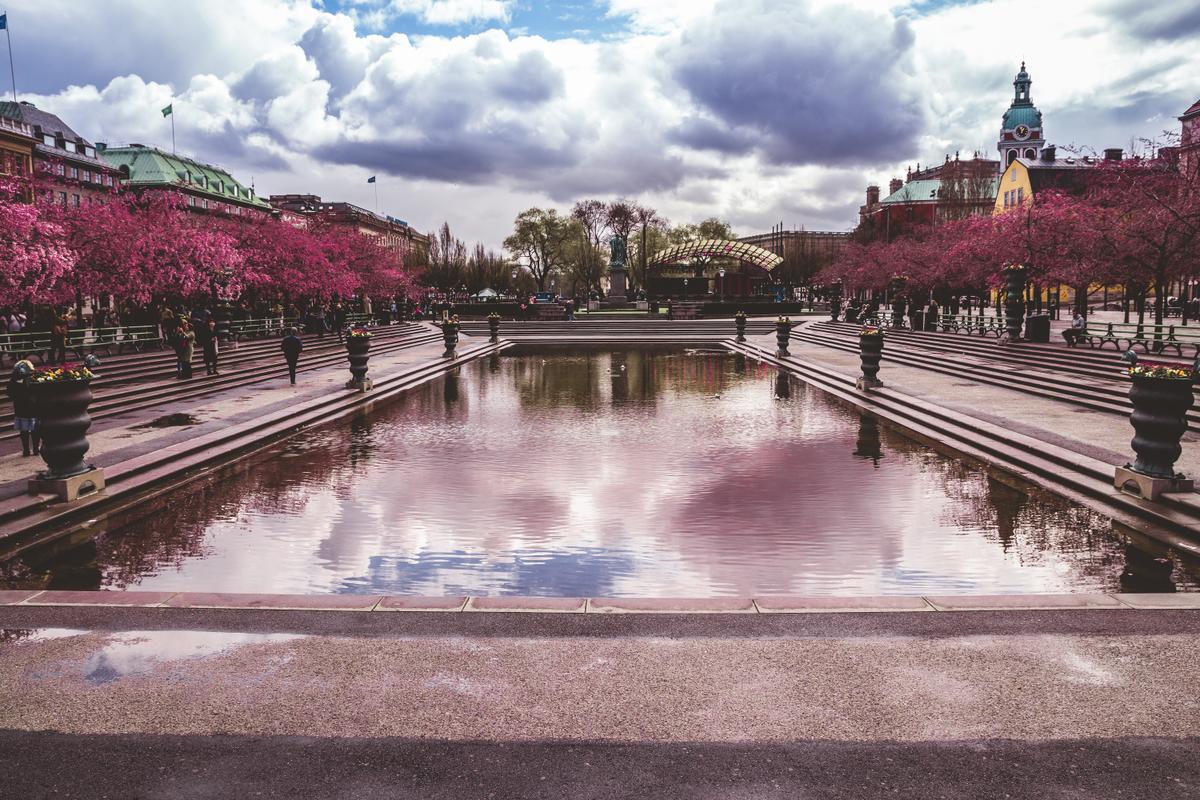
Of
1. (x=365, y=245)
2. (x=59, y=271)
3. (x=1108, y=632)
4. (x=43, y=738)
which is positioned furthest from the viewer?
(x=365, y=245)

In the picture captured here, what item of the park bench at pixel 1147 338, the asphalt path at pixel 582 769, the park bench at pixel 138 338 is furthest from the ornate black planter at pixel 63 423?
the park bench at pixel 1147 338

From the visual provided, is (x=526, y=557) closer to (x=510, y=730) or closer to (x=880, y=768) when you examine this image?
(x=510, y=730)

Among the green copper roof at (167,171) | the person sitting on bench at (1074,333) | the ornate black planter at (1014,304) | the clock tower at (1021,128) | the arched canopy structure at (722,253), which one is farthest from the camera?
the clock tower at (1021,128)

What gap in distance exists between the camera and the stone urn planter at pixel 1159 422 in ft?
29.1

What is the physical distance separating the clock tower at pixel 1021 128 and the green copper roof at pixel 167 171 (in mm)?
94833

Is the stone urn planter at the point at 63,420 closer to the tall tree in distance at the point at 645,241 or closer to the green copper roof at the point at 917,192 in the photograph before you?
the tall tree in distance at the point at 645,241

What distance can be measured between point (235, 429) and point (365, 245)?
45027mm

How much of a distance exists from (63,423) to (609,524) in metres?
6.67

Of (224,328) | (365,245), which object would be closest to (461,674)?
(224,328)

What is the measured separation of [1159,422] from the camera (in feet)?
29.6

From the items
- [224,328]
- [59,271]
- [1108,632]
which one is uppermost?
[59,271]

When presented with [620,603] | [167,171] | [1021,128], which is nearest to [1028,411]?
[620,603]

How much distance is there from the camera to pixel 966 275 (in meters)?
Result: 47.7

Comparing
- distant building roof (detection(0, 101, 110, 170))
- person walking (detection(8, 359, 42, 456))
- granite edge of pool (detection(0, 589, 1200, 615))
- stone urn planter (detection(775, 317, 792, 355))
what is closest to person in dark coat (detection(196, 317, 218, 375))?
person walking (detection(8, 359, 42, 456))
